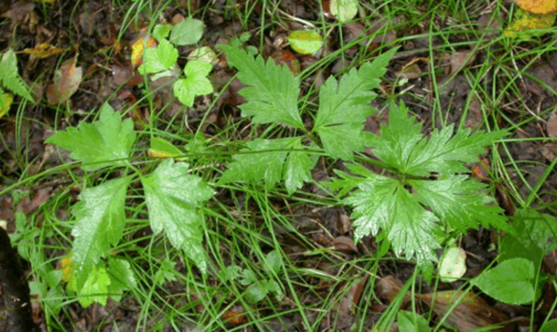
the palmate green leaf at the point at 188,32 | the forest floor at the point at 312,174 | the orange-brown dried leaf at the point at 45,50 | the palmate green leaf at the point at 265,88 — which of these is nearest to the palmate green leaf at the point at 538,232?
the forest floor at the point at 312,174

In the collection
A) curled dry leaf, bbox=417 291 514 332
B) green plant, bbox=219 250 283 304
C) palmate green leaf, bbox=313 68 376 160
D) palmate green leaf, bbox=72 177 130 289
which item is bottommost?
curled dry leaf, bbox=417 291 514 332

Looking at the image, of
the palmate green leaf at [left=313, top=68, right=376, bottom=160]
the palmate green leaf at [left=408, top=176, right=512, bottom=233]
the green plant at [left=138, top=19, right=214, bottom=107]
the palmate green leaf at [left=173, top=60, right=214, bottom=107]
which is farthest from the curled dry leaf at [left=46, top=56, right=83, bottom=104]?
the palmate green leaf at [left=408, top=176, right=512, bottom=233]

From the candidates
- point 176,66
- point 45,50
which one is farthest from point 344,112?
point 45,50

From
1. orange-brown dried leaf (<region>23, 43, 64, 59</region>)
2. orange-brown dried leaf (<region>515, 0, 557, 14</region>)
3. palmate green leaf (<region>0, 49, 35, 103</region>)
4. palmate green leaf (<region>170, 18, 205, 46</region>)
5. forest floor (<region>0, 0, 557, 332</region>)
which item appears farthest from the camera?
orange-brown dried leaf (<region>23, 43, 64, 59</region>)

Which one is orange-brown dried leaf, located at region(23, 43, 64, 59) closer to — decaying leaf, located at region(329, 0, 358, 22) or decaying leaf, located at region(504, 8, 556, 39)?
decaying leaf, located at region(329, 0, 358, 22)

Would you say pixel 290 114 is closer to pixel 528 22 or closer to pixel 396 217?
pixel 396 217

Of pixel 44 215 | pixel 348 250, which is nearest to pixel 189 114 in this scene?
pixel 44 215
